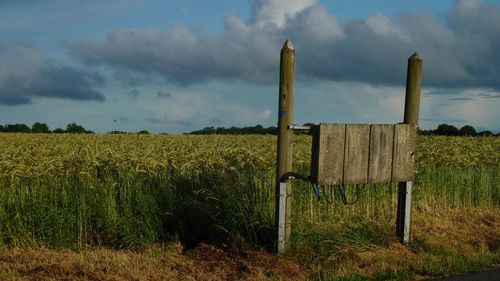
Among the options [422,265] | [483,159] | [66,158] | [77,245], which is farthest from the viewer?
[483,159]

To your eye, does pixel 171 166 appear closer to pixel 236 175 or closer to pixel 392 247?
pixel 236 175

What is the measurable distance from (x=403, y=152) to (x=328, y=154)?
1.51 metres

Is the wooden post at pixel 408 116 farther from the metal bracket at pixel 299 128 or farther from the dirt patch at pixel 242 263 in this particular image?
the dirt patch at pixel 242 263

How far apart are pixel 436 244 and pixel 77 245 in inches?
208

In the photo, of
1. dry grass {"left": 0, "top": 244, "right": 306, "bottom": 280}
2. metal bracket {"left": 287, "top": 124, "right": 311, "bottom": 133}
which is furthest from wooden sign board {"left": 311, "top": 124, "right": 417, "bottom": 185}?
dry grass {"left": 0, "top": 244, "right": 306, "bottom": 280}

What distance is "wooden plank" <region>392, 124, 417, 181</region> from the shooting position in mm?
8094

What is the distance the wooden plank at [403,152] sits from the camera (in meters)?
8.09

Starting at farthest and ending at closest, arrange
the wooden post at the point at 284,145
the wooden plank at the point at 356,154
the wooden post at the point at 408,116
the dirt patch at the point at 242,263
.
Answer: the wooden post at the point at 408,116 → the wooden plank at the point at 356,154 → the wooden post at the point at 284,145 → the dirt patch at the point at 242,263

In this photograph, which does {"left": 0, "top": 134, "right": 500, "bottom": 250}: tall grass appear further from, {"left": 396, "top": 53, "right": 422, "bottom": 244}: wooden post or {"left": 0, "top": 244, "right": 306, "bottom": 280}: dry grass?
{"left": 0, "top": 244, "right": 306, "bottom": 280}: dry grass

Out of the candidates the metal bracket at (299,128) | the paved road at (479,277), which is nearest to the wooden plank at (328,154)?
the metal bracket at (299,128)

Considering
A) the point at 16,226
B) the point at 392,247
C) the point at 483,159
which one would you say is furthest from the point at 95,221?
the point at 483,159

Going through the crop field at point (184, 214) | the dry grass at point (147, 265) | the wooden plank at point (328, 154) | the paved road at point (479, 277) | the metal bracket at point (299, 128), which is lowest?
the dry grass at point (147, 265)

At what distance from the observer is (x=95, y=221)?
329 inches

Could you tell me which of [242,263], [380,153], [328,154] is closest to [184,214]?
[242,263]
